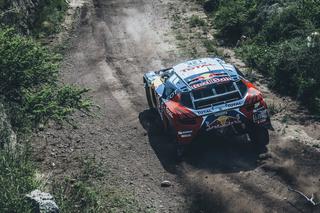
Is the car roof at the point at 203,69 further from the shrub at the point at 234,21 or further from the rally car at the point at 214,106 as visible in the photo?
the shrub at the point at 234,21

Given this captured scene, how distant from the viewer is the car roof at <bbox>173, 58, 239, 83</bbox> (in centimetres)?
1437

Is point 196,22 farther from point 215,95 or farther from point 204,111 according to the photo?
point 204,111

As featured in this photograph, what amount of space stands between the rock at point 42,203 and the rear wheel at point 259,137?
5.98 metres

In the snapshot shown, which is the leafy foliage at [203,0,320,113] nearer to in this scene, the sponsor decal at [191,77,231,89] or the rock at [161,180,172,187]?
the sponsor decal at [191,77,231,89]

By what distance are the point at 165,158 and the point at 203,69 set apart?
263cm

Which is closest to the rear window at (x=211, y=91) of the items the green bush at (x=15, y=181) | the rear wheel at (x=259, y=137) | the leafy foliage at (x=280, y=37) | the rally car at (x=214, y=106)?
the rally car at (x=214, y=106)

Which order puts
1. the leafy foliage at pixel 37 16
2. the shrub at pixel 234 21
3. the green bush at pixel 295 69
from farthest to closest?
the shrub at pixel 234 21 < the leafy foliage at pixel 37 16 < the green bush at pixel 295 69

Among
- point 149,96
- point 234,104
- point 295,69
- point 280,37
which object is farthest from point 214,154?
point 280,37

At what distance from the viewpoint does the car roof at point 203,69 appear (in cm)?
1437

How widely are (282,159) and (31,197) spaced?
6.55 m

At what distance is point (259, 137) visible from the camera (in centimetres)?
1415

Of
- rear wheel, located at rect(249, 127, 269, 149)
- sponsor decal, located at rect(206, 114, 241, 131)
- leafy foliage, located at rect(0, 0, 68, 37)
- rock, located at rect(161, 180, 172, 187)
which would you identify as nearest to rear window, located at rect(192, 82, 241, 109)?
sponsor decal, located at rect(206, 114, 241, 131)

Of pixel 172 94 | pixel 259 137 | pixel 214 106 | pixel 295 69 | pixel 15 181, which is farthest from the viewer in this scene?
pixel 295 69

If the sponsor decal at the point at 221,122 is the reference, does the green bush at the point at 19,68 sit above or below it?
above
